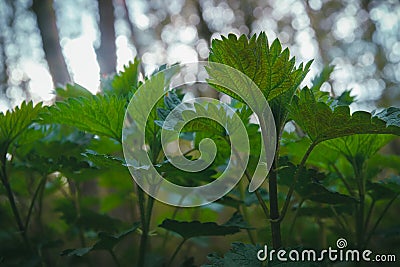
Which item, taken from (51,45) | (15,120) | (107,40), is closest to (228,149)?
(15,120)

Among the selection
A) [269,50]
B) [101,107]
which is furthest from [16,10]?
[269,50]

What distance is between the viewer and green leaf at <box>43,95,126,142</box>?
68 cm

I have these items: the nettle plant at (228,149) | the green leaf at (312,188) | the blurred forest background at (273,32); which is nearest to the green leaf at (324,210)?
the nettle plant at (228,149)

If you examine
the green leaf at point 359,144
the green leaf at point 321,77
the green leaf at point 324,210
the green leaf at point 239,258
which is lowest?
the green leaf at point 239,258

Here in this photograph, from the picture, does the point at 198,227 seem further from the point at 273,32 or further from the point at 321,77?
the point at 273,32

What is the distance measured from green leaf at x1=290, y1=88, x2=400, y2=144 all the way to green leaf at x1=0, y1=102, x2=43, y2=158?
20.3 inches

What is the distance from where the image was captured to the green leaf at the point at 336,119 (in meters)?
0.51

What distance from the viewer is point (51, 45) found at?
1.86 m

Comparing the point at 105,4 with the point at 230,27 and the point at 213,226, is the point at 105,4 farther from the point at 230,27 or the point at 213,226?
the point at 230,27

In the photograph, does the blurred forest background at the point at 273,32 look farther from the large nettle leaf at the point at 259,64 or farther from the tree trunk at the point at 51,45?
the large nettle leaf at the point at 259,64

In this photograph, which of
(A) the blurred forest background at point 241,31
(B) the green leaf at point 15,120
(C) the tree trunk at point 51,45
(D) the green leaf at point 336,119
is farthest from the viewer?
(A) the blurred forest background at point 241,31

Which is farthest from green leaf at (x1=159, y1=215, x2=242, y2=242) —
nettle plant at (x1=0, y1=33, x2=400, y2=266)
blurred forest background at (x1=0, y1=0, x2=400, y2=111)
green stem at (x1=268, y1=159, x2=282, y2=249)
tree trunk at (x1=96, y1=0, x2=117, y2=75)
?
blurred forest background at (x1=0, y1=0, x2=400, y2=111)

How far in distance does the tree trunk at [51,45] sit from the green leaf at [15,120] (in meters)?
1.09

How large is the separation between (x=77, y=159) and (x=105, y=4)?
1.22 metres
